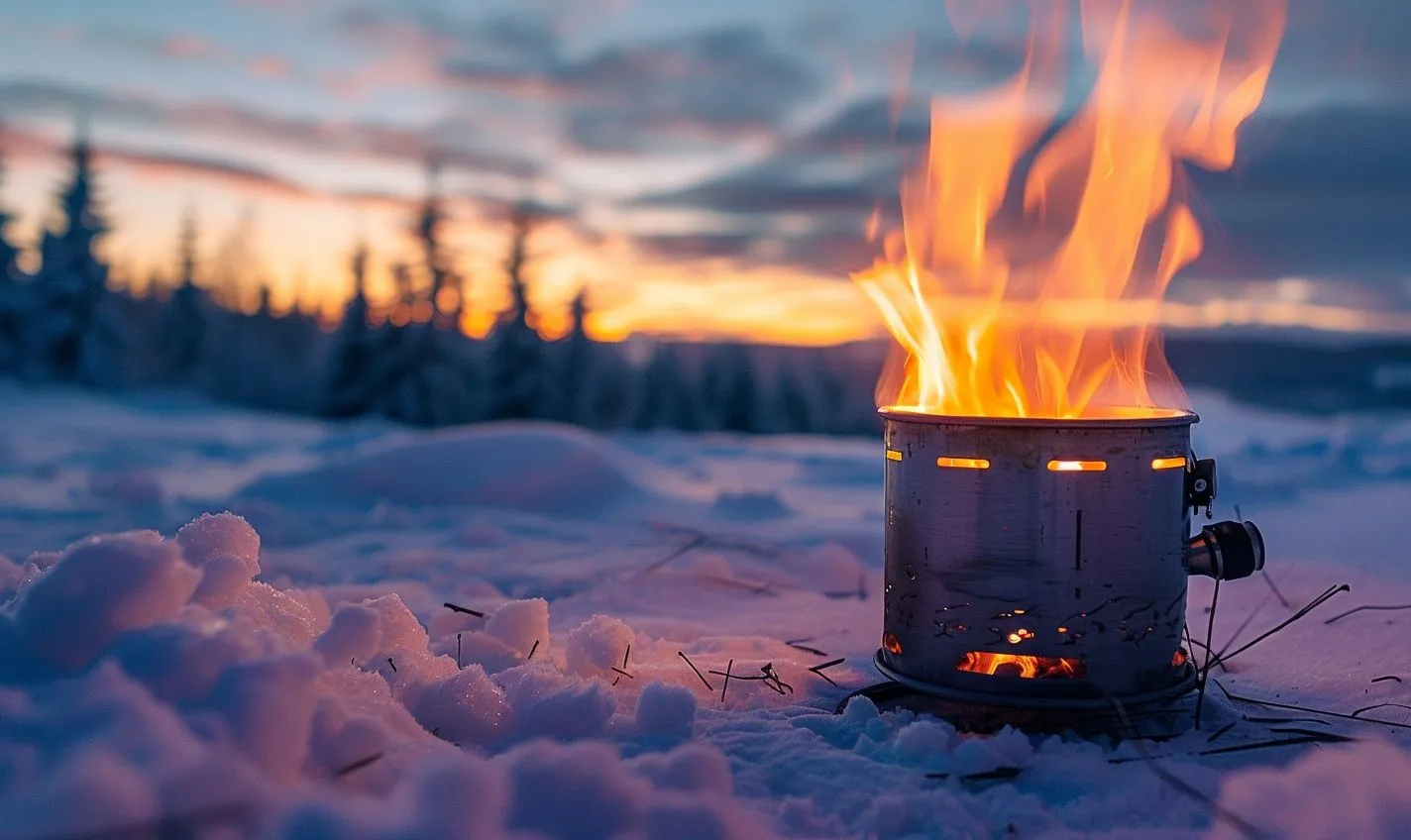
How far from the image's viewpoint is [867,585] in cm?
498

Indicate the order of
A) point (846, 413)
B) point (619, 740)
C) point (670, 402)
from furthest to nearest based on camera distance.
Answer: point (846, 413)
point (670, 402)
point (619, 740)

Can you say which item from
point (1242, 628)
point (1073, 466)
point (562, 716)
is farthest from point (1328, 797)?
point (1242, 628)

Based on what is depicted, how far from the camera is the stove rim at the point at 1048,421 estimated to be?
8.54ft

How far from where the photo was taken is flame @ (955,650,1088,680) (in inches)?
106

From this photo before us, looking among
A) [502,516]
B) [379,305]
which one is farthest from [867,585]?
[379,305]

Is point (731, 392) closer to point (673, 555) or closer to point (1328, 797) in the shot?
point (673, 555)

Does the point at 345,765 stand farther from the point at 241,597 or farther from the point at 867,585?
the point at 867,585

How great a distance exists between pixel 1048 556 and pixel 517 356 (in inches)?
1272

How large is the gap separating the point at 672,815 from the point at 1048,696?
46.8 inches

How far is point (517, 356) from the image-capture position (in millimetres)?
34031

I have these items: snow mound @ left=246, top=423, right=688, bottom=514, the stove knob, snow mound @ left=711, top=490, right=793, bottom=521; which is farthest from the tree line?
the stove knob

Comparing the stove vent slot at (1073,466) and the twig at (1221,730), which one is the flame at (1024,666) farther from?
the stove vent slot at (1073,466)

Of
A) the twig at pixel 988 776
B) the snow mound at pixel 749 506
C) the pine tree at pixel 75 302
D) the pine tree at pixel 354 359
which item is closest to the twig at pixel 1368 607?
the twig at pixel 988 776

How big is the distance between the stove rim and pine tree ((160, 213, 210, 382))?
52.0 m
